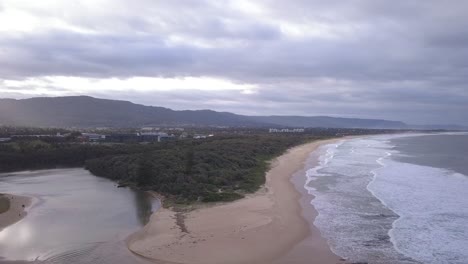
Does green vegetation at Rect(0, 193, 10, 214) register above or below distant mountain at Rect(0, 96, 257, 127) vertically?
below

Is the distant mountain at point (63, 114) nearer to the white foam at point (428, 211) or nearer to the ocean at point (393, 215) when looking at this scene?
the ocean at point (393, 215)

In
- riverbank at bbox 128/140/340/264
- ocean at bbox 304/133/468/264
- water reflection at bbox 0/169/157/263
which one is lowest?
water reflection at bbox 0/169/157/263

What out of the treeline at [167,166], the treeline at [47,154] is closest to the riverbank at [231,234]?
the treeline at [167,166]

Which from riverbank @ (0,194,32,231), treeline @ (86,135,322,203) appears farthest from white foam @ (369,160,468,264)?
riverbank @ (0,194,32,231)

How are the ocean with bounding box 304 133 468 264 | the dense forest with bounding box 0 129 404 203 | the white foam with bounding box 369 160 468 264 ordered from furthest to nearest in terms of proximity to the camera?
the dense forest with bounding box 0 129 404 203, the white foam with bounding box 369 160 468 264, the ocean with bounding box 304 133 468 264

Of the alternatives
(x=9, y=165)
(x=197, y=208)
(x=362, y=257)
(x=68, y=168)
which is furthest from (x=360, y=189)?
(x=9, y=165)

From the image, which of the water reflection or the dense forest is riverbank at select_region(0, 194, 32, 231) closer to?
the water reflection

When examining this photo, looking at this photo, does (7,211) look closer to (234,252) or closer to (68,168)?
(234,252)

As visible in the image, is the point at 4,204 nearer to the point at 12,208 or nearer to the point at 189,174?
the point at 12,208
